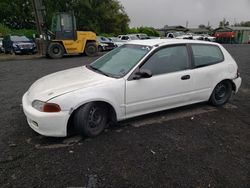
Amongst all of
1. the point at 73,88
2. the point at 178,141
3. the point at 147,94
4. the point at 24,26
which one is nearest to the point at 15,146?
the point at 73,88

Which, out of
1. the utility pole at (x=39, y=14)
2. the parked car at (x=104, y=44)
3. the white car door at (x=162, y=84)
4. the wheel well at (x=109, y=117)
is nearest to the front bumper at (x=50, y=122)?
the wheel well at (x=109, y=117)

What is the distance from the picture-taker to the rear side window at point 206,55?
14.6 feet

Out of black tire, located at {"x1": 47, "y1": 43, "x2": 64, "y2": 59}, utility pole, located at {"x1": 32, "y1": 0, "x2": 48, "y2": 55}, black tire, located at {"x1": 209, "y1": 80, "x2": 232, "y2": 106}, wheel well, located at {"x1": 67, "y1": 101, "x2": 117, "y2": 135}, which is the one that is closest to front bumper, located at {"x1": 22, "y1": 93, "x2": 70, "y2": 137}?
wheel well, located at {"x1": 67, "y1": 101, "x2": 117, "y2": 135}

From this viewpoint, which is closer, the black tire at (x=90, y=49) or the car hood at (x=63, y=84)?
the car hood at (x=63, y=84)

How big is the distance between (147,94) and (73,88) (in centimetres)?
127

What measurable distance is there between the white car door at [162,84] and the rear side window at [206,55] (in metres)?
0.25

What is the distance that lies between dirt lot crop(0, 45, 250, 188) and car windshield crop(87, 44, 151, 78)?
0.99m

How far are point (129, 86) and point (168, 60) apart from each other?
102 cm

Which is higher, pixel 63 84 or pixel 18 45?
pixel 18 45

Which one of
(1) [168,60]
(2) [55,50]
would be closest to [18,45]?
(2) [55,50]

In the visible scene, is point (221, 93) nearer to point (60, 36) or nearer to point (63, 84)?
point (63, 84)

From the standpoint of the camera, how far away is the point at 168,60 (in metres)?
4.14

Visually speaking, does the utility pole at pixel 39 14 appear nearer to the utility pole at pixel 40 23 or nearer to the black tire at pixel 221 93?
the utility pole at pixel 40 23

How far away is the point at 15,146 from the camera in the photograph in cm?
329
